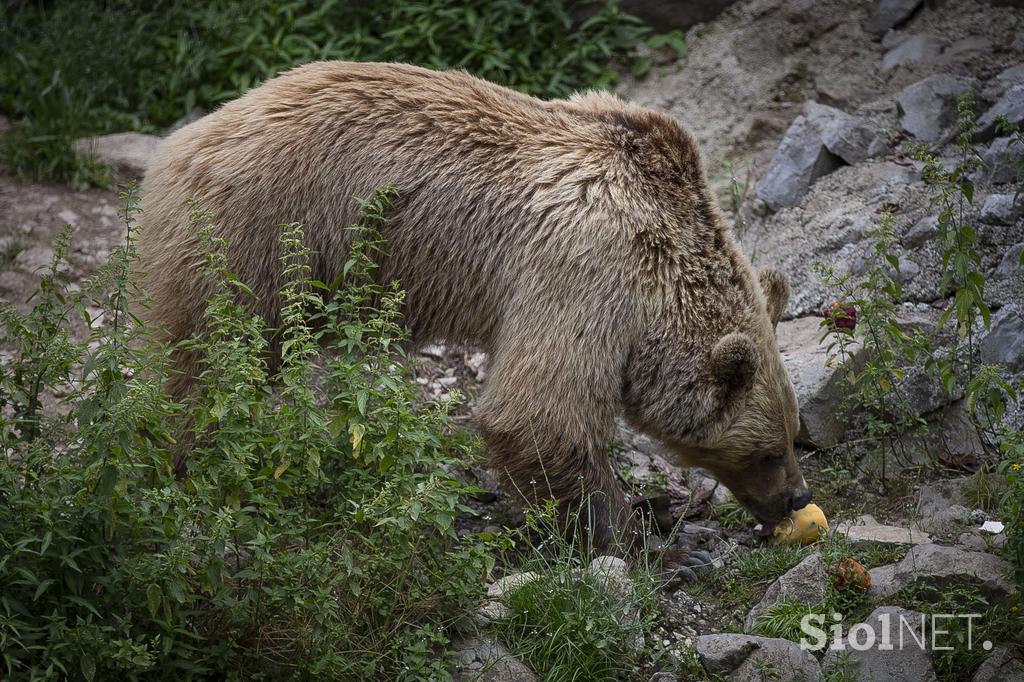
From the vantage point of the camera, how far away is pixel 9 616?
3645 millimetres

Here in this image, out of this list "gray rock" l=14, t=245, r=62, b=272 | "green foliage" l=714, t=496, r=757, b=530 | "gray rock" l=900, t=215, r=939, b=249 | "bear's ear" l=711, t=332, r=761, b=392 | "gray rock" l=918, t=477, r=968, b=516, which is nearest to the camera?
"bear's ear" l=711, t=332, r=761, b=392

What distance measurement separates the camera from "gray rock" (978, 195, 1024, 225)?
21.1ft

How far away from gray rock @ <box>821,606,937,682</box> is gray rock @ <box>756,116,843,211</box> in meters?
3.76

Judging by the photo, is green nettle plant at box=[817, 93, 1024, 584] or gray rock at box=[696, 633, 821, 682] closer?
gray rock at box=[696, 633, 821, 682]

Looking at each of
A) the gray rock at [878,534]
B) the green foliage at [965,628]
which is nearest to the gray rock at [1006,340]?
the gray rock at [878,534]

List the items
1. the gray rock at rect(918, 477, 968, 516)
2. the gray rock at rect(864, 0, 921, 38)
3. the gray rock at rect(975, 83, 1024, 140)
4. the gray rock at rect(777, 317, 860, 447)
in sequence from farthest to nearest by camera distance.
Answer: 1. the gray rock at rect(864, 0, 921, 38)
2. the gray rock at rect(975, 83, 1024, 140)
3. the gray rock at rect(777, 317, 860, 447)
4. the gray rock at rect(918, 477, 968, 516)

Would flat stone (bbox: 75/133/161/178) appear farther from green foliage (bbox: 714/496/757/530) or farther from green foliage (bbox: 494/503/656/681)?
green foliage (bbox: 494/503/656/681)

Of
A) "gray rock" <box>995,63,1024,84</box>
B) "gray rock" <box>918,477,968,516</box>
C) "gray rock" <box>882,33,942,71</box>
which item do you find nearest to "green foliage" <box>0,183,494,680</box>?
"gray rock" <box>918,477,968,516</box>

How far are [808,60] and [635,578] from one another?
5.60m

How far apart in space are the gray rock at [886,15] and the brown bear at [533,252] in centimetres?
406

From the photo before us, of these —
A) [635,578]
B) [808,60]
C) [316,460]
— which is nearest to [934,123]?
[808,60]

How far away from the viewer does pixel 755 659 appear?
4.39 metres

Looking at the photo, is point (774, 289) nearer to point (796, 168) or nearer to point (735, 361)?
point (735, 361)

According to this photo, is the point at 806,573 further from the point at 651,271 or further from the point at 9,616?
the point at 9,616
